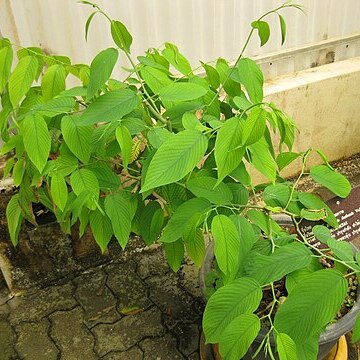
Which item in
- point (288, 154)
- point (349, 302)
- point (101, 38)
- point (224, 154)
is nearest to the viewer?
point (224, 154)

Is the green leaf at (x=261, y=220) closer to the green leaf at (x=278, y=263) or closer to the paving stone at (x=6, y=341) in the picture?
the green leaf at (x=278, y=263)

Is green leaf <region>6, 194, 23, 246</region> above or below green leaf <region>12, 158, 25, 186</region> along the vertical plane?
below

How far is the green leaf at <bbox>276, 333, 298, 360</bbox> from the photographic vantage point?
0.84 meters

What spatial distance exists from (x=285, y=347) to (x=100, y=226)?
63 cm

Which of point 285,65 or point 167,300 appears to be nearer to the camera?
point 167,300

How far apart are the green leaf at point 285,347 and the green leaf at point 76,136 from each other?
0.64 meters

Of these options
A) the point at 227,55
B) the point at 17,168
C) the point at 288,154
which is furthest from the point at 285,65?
the point at 17,168

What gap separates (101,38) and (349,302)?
1437mm

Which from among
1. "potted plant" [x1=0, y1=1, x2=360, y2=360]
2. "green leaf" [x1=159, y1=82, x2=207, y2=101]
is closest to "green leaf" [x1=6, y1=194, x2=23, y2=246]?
"potted plant" [x1=0, y1=1, x2=360, y2=360]

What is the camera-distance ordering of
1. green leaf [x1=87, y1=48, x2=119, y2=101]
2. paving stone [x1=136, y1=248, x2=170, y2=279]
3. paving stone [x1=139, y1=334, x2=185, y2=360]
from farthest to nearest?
1. paving stone [x1=136, y1=248, x2=170, y2=279]
2. paving stone [x1=139, y1=334, x2=185, y2=360]
3. green leaf [x1=87, y1=48, x2=119, y2=101]

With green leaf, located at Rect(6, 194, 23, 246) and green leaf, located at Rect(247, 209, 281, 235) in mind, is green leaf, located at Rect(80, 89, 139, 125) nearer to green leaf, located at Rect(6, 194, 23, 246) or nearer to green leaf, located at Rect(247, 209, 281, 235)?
green leaf, located at Rect(247, 209, 281, 235)

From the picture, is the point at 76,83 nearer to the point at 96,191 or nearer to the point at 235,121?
the point at 96,191

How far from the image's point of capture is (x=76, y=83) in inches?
74.6

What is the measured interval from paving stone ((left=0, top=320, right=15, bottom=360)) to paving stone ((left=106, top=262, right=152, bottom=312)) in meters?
0.50
